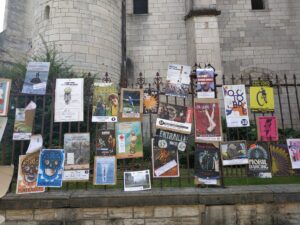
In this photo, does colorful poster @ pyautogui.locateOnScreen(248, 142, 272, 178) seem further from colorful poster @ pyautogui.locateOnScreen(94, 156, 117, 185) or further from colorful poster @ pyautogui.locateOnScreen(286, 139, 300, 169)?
colorful poster @ pyautogui.locateOnScreen(94, 156, 117, 185)

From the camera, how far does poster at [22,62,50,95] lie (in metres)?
5.12

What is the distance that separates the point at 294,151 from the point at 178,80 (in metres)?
2.28

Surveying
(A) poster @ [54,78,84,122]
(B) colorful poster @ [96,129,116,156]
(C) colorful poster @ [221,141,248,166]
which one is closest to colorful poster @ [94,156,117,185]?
(B) colorful poster @ [96,129,116,156]

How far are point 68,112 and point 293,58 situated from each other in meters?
12.6

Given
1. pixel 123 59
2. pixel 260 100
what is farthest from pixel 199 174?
pixel 123 59

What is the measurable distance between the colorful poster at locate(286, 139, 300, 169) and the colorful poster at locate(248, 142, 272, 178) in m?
0.40

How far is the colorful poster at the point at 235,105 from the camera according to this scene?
17.4 ft

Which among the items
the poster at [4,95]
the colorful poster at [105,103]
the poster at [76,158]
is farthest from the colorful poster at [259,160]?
the poster at [4,95]

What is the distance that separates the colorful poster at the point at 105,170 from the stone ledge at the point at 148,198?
0.16 m

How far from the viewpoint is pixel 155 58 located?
14078 millimetres

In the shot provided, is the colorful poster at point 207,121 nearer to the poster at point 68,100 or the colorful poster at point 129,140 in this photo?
the colorful poster at point 129,140

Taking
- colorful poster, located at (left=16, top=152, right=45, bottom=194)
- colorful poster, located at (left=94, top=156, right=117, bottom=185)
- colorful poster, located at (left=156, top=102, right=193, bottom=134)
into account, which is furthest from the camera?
colorful poster, located at (left=156, top=102, right=193, bottom=134)

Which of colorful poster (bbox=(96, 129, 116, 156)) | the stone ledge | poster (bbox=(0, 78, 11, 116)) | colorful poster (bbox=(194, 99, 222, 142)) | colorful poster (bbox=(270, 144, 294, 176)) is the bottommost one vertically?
the stone ledge

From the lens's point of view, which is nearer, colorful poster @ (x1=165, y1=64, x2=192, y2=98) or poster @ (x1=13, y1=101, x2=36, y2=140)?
poster @ (x1=13, y1=101, x2=36, y2=140)
